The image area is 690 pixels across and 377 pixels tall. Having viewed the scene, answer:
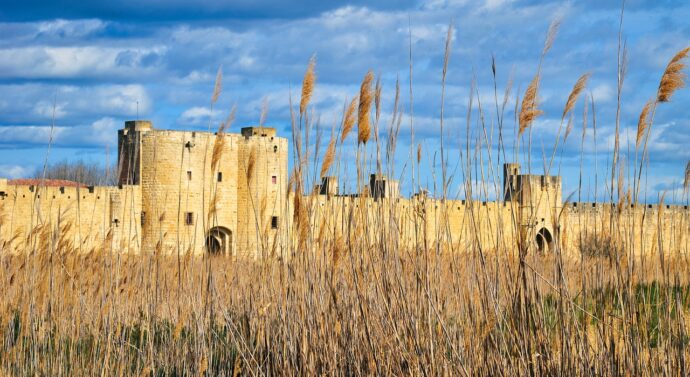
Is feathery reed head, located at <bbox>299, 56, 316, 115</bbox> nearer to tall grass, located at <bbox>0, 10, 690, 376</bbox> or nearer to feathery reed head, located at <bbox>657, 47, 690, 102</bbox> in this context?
tall grass, located at <bbox>0, 10, 690, 376</bbox>

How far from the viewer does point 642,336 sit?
2.60 m

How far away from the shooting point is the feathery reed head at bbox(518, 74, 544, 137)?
2428 mm

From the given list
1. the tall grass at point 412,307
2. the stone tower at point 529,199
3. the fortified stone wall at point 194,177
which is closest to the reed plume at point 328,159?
the tall grass at point 412,307

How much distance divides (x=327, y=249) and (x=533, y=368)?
1.19 m

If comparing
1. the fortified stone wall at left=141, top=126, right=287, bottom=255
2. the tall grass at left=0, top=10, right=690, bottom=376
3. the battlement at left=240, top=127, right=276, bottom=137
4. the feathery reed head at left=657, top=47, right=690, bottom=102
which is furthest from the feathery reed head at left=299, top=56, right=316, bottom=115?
the battlement at left=240, top=127, right=276, bottom=137

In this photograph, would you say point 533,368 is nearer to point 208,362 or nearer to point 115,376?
point 208,362

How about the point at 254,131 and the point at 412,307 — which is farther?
the point at 254,131

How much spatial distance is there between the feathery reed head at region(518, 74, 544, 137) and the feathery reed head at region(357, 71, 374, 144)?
457 mm

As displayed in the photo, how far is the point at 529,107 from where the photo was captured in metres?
2.44

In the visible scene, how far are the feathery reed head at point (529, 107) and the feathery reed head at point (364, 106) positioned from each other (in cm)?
46

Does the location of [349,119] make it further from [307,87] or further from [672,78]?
[672,78]

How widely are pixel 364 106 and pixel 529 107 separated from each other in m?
0.49

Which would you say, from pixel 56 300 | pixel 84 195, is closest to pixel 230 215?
pixel 84 195

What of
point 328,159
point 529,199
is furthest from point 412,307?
point 529,199
